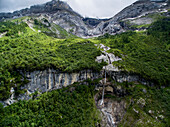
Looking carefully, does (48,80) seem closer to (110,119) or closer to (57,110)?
(57,110)

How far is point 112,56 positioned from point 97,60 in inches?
384

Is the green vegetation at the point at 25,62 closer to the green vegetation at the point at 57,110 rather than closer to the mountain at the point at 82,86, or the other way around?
the mountain at the point at 82,86

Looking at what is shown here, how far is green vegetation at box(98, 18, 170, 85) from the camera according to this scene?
4841cm

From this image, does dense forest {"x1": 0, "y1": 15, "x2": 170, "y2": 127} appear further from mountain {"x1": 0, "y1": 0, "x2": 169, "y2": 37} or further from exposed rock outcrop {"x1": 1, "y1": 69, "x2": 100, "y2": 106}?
mountain {"x1": 0, "y1": 0, "x2": 169, "y2": 37}

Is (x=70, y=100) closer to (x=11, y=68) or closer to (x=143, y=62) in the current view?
(x=11, y=68)

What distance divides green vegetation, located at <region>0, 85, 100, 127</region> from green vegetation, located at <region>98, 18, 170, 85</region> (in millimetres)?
23018

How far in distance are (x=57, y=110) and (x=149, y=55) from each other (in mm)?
54244

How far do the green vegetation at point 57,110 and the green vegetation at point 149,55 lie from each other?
23.0 meters

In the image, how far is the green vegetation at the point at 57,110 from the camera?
88.8 feet

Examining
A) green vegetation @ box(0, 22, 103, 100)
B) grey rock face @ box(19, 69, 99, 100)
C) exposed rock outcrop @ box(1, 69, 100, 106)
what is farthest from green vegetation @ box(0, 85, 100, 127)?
green vegetation @ box(0, 22, 103, 100)

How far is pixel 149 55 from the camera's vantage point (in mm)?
59188

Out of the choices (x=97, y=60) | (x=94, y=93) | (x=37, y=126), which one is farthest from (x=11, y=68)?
(x=97, y=60)

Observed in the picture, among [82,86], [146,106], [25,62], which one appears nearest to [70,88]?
[82,86]

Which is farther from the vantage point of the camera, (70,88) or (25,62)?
(70,88)
